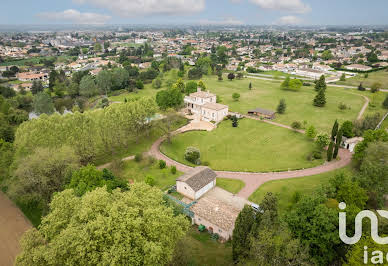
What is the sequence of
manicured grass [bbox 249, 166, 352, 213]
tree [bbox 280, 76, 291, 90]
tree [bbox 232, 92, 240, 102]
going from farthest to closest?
1. tree [bbox 280, 76, 291, 90]
2. tree [bbox 232, 92, 240, 102]
3. manicured grass [bbox 249, 166, 352, 213]

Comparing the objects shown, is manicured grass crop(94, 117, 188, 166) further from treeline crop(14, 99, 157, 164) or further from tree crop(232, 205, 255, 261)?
tree crop(232, 205, 255, 261)

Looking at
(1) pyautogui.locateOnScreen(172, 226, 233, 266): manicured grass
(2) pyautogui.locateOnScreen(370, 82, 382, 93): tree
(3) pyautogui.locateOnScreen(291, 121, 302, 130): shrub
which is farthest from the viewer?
(2) pyautogui.locateOnScreen(370, 82, 382, 93): tree

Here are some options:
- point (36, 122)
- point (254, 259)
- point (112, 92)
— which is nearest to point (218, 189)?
point (254, 259)

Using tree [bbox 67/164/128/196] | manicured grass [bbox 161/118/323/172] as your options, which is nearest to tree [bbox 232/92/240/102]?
manicured grass [bbox 161/118/323/172]

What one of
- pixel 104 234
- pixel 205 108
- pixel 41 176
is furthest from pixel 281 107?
pixel 104 234

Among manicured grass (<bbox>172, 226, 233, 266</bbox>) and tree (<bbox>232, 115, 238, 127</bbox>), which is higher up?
tree (<bbox>232, 115, 238, 127</bbox>)

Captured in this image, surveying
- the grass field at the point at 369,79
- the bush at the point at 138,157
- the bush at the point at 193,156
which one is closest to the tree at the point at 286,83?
the grass field at the point at 369,79
